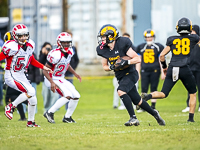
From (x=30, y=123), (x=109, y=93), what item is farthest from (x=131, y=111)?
(x=109, y=93)

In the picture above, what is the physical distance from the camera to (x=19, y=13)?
23.2m

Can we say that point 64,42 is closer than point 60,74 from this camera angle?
Yes

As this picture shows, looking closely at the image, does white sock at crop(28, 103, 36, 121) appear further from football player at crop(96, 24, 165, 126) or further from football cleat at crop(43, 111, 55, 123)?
football player at crop(96, 24, 165, 126)

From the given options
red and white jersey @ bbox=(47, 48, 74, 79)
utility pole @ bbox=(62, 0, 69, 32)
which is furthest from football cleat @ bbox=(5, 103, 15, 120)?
utility pole @ bbox=(62, 0, 69, 32)

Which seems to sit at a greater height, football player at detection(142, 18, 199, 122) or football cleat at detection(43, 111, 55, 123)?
football player at detection(142, 18, 199, 122)

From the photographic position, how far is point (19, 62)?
7926 millimetres

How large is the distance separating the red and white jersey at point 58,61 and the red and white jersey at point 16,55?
85 centimetres

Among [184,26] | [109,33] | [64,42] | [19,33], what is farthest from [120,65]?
[64,42]

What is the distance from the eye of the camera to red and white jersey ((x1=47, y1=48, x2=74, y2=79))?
8.87 m

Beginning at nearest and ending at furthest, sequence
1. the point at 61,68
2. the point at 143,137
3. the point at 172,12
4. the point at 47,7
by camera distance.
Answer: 1. the point at 143,137
2. the point at 61,68
3. the point at 172,12
4. the point at 47,7

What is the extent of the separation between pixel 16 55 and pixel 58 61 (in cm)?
127

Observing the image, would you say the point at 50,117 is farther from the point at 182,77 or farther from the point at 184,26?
the point at 184,26

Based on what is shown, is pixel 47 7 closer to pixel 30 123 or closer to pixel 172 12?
pixel 172 12

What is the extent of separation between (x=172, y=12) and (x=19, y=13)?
819 cm
